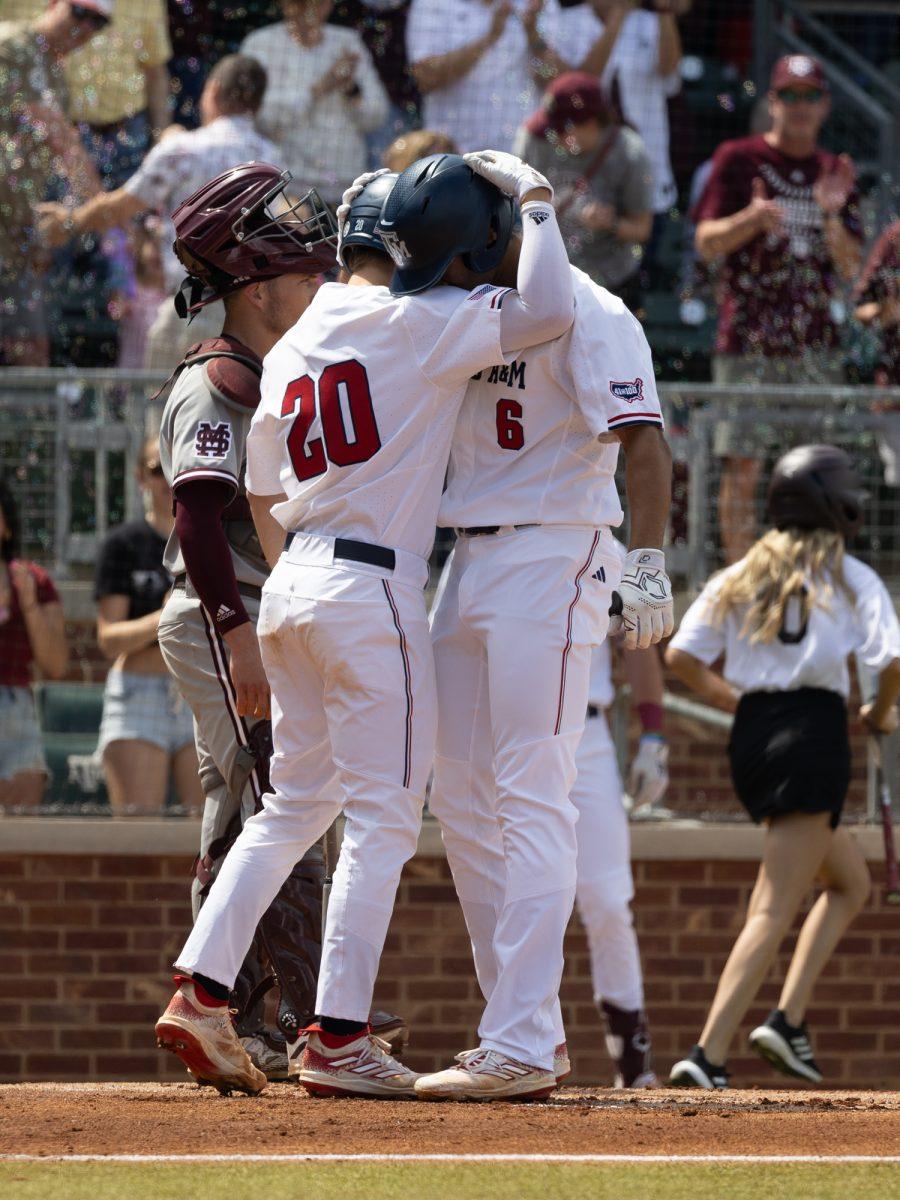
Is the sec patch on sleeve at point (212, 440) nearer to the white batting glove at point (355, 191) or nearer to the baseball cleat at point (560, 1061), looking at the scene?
the white batting glove at point (355, 191)

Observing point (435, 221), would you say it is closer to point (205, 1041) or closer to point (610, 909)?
point (205, 1041)

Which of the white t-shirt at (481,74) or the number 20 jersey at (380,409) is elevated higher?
the white t-shirt at (481,74)

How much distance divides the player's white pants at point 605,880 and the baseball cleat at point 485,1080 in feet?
9.21

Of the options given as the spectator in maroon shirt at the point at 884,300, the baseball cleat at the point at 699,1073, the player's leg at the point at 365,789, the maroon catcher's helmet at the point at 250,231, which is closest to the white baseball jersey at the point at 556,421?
the player's leg at the point at 365,789

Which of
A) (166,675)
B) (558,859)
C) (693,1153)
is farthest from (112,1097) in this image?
(166,675)

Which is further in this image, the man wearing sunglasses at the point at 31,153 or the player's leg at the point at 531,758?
the man wearing sunglasses at the point at 31,153

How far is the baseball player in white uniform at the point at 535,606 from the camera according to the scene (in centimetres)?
431

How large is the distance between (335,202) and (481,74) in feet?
3.64

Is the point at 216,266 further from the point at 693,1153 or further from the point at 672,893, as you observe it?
the point at 672,893

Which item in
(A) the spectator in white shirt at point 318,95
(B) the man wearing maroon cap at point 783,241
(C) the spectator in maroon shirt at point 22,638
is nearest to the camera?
(C) the spectator in maroon shirt at point 22,638

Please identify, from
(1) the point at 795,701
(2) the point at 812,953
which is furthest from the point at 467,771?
(2) the point at 812,953

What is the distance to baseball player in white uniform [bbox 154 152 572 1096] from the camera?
4309 mm

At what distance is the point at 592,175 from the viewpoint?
376 inches

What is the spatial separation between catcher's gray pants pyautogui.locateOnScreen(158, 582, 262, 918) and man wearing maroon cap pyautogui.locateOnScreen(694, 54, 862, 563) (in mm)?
4725
